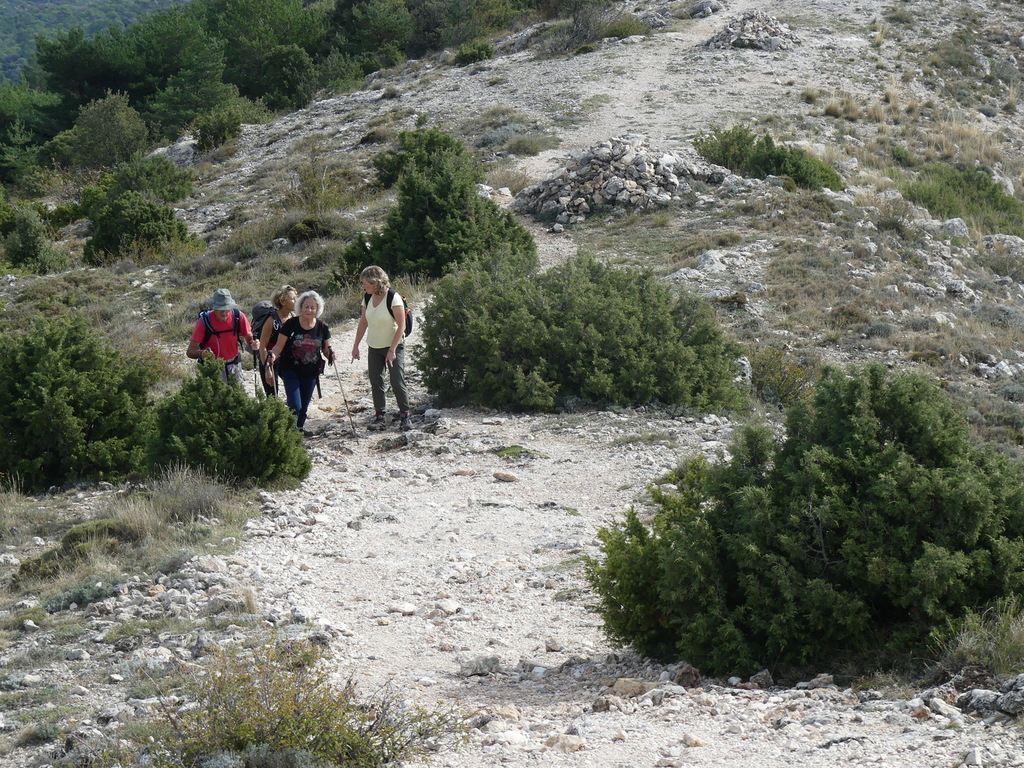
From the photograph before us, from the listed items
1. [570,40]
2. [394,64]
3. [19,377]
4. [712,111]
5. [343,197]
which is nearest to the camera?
[19,377]

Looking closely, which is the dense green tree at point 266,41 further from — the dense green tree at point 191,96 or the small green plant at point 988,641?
the small green plant at point 988,641

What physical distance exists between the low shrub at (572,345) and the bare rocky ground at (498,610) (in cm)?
36

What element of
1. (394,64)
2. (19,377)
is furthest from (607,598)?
(394,64)

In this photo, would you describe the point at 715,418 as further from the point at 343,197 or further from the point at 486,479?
the point at 343,197

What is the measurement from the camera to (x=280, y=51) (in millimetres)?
45531

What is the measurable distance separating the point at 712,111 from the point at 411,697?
24.3 m

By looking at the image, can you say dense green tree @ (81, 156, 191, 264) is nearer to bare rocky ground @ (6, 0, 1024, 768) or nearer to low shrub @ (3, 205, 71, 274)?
low shrub @ (3, 205, 71, 274)

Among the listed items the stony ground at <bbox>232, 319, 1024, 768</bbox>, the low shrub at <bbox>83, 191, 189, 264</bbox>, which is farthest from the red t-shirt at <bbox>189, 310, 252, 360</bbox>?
the low shrub at <bbox>83, 191, 189, 264</bbox>

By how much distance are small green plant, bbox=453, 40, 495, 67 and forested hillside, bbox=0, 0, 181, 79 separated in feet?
318

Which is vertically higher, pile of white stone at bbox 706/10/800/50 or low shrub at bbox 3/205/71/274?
pile of white stone at bbox 706/10/800/50

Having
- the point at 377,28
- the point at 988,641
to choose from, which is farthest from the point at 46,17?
the point at 988,641

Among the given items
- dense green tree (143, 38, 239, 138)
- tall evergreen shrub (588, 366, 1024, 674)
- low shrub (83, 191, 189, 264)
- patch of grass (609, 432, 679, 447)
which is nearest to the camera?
tall evergreen shrub (588, 366, 1024, 674)

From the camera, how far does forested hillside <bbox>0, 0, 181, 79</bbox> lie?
125m

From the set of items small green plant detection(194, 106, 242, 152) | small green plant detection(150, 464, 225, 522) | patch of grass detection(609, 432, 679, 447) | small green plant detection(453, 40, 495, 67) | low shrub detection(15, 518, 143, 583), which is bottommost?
patch of grass detection(609, 432, 679, 447)
